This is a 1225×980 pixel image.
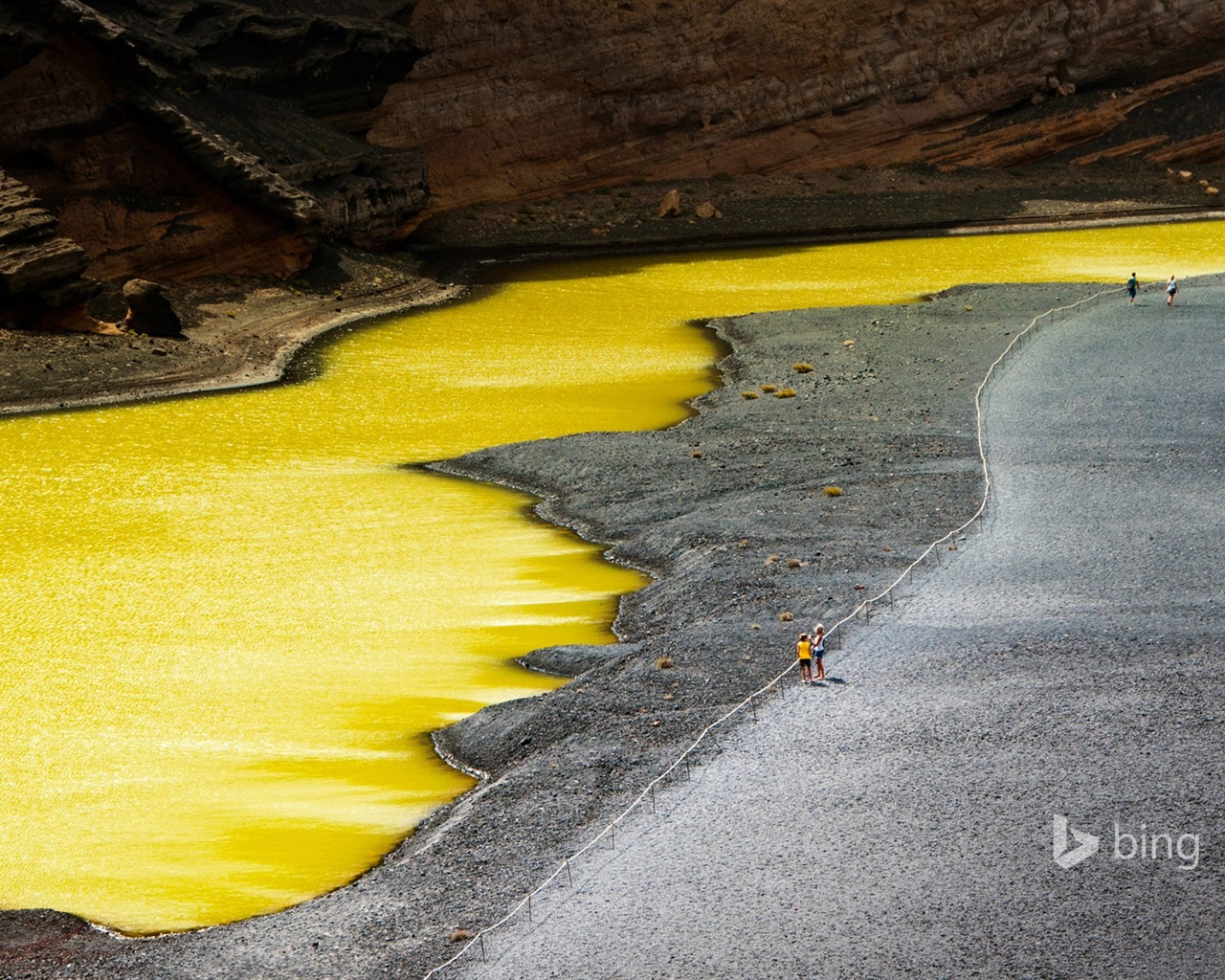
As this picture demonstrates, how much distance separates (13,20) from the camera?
46438 mm

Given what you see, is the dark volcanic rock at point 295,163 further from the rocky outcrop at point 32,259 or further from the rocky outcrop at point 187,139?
the rocky outcrop at point 32,259

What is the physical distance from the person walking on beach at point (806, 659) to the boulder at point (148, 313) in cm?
3095

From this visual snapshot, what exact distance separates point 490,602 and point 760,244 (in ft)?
137

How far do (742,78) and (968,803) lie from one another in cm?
6074

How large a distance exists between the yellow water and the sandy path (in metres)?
4.07

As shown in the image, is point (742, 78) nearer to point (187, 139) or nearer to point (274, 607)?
point (187, 139)

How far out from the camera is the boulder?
4472 cm

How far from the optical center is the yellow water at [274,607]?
1762 cm

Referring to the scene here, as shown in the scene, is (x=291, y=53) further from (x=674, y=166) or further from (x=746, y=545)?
(x=746, y=545)

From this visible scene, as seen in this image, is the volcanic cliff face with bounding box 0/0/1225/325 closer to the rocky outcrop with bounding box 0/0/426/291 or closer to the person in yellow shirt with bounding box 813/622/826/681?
the rocky outcrop with bounding box 0/0/426/291

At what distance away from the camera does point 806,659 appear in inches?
721

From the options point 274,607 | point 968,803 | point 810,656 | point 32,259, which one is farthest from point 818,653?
point 32,259

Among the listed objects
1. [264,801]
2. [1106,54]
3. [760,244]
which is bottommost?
[264,801]

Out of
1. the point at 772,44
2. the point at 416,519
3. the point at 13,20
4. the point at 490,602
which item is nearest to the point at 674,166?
the point at 772,44
